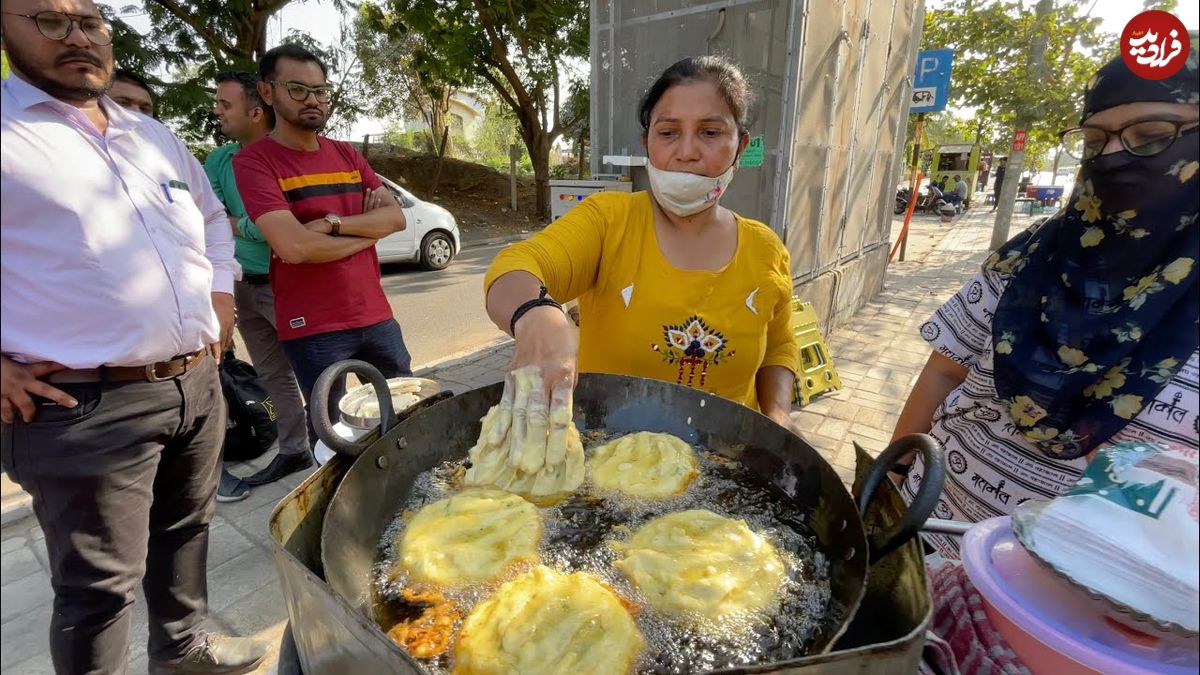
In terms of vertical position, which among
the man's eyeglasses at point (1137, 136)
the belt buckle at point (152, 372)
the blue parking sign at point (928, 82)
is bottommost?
the belt buckle at point (152, 372)

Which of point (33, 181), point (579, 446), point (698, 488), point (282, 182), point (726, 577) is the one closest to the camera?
point (33, 181)

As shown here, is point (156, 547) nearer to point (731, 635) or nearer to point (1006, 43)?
point (731, 635)

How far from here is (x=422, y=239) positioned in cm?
1045

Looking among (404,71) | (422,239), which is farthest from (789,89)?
(404,71)

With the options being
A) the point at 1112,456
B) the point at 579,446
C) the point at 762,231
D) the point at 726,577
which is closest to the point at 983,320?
the point at 762,231

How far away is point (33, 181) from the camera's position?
0.56 metres

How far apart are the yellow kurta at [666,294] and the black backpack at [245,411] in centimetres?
267

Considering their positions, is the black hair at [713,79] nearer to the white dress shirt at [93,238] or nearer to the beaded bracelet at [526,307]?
the beaded bracelet at [526,307]

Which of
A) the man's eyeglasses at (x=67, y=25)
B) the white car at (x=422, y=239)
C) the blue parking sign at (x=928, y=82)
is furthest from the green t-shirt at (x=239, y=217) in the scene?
the blue parking sign at (x=928, y=82)

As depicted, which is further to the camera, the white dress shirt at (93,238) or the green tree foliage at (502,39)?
the green tree foliage at (502,39)

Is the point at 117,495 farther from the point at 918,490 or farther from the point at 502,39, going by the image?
the point at 502,39

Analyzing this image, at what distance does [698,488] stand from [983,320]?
3.03 ft

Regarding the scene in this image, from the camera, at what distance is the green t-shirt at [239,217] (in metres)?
3.04

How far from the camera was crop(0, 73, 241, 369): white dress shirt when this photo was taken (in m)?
0.56
